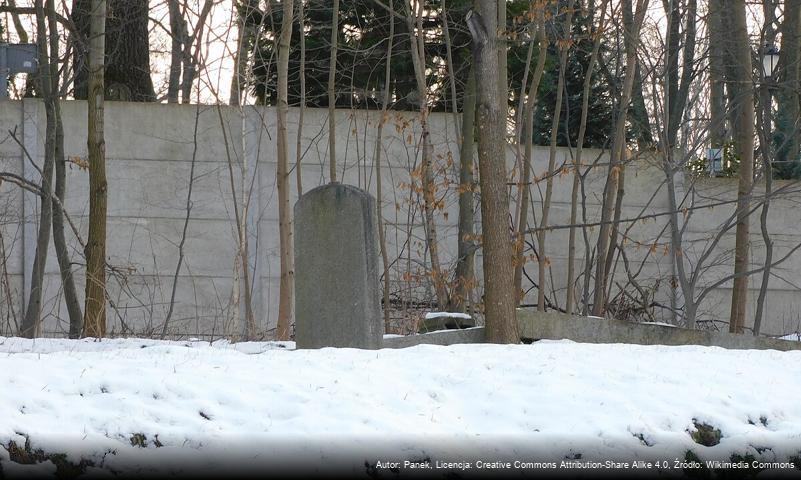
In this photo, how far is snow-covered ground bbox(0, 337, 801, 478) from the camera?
4.88 m

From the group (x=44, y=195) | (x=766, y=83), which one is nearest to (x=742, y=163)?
(x=766, y=83)

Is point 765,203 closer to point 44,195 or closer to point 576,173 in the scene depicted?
point 576,173

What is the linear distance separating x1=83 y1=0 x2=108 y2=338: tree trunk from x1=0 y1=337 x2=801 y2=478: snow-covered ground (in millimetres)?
3451

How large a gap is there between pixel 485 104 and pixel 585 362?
8.89 ft

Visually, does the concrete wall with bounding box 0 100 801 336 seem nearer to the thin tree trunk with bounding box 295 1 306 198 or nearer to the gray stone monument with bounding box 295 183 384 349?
the thin tree trunk with bounding box 295 1 306 198

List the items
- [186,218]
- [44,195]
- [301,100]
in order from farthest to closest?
1. [186,218]
2. [301,100]
3. [44,195]

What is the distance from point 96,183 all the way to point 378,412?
6.00 metres

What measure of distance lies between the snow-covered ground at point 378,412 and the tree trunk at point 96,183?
345 centimetres

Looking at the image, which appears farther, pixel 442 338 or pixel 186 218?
pixel 186 218

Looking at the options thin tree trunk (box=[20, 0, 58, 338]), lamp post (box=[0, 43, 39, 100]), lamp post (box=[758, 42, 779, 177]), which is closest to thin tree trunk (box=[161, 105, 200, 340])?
thin tree trunk (box=[20, 0, 58, 338])

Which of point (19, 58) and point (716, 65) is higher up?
point (716, 65)

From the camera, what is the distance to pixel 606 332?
9266 mm

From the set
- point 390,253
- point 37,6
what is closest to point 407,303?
point 390,253

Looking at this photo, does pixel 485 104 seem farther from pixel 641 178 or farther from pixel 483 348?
pixel 641 178
